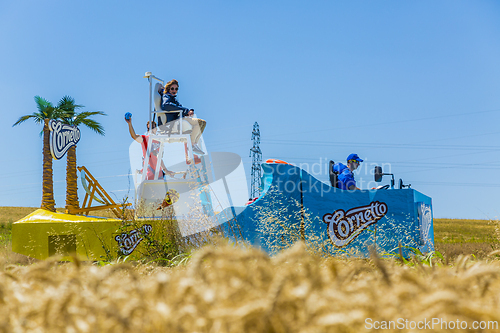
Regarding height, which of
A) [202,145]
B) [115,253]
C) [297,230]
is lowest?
[115,253]

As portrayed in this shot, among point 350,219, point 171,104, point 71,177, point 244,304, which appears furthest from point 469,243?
point 71,177

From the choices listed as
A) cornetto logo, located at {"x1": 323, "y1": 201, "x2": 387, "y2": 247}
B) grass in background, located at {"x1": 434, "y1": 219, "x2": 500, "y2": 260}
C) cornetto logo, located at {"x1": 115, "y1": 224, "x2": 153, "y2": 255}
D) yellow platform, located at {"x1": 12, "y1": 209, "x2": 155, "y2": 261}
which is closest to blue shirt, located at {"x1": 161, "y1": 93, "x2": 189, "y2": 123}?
yellow platform, located at {"x1": 12, "y1": 209, "x2": 155, "y2": 261}

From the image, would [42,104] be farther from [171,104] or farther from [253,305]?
[253,305]

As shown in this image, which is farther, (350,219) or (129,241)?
(129,241)

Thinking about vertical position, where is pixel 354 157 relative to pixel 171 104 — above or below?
below

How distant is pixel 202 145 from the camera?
10.4m

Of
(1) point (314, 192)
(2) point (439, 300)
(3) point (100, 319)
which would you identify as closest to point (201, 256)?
(3) point (100, 319)

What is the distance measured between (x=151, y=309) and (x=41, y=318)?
1.00ft

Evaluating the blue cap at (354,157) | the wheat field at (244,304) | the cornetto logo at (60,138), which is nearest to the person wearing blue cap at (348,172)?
the blue cap at (354,157)

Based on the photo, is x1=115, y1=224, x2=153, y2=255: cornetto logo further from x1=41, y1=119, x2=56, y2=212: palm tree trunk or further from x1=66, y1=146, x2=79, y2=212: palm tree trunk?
x1=41, y1=119, x2=56, y2=212: palm tree trunk

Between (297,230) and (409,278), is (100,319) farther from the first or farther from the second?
(297,230)

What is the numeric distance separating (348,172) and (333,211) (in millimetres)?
1089

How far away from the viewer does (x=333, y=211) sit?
6.07 meters

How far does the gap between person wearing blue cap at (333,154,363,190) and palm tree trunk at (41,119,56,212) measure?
1120cm
